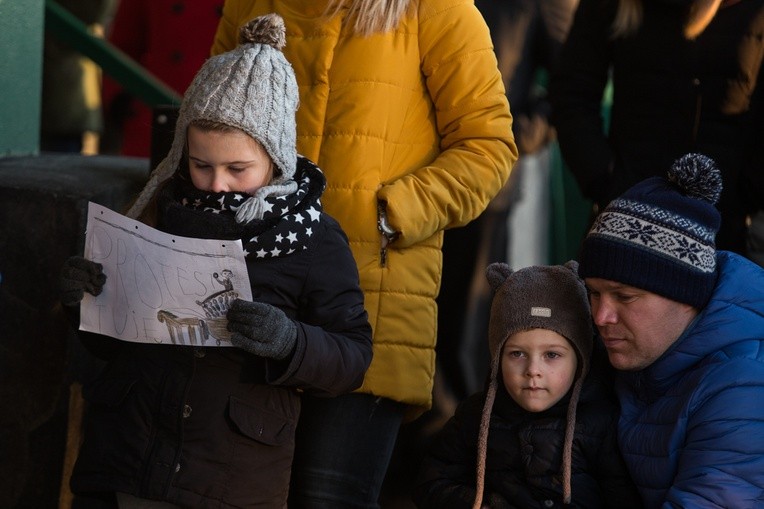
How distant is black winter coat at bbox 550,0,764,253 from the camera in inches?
154

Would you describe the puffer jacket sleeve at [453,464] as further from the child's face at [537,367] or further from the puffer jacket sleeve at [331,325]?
the puffer jacket sleeve at [331,325]

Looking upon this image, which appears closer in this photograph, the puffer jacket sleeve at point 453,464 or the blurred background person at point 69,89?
the puffer jacket sleeve at point 453,464

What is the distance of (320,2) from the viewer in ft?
11.5

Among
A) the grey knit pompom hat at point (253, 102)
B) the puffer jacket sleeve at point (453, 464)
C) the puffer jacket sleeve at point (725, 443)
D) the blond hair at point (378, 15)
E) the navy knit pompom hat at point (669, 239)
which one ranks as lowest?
the puffer jacket sleeve at point (453, 464)

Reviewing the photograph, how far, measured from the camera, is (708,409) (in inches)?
113

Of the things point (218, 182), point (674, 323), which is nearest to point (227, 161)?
point (218, 182)

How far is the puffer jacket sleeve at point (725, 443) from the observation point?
110 inches

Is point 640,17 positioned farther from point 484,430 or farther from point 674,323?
point 484,430

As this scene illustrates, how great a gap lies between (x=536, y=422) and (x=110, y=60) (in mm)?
3243

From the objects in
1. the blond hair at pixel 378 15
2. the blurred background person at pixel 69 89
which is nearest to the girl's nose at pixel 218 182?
the blond hair at pixel 378 15

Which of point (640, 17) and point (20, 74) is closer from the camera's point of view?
point (640, 17)

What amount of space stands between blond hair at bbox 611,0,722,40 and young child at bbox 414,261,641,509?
1.01 meters

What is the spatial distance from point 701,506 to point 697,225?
2.14 feet

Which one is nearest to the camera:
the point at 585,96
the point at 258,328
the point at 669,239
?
the point at 258,328
